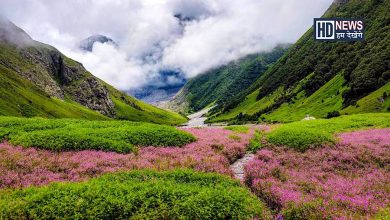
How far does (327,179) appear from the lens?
19297 mm

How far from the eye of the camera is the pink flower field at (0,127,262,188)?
Answer: 17.4 meters

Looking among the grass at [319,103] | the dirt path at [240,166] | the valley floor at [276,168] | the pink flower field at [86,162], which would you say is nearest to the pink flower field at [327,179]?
the valley floor at [276,168]

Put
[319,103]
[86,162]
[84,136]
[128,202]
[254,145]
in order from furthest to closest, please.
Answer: [319,103], [254,145], [84,136], [86,162], [128,202]

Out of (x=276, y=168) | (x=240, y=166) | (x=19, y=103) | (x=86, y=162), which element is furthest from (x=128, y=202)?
(x=19, y=103)

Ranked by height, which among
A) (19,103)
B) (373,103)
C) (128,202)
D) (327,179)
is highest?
(373,103)

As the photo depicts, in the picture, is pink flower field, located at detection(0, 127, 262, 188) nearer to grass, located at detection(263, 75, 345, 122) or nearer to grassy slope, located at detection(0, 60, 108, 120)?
grassy slope, located at detection(0, 60, 108, 120)

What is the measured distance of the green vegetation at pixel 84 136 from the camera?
23.2 metres

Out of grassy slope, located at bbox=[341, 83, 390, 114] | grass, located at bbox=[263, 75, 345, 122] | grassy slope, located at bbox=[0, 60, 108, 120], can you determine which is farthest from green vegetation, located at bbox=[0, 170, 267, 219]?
grass, located at bbox=[263, 75, 345, 122]

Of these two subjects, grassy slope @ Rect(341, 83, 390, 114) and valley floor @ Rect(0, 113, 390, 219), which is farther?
grassy slope @ Rect(341, 83, 390, 114)

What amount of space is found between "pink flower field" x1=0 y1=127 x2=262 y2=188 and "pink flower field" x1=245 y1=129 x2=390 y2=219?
3.10m

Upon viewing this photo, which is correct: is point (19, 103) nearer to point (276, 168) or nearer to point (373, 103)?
point (276, 168)

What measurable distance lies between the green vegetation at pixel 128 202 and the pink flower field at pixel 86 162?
3.08 meters

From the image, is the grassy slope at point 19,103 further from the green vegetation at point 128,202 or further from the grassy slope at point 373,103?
the grassy slope at point 373,103

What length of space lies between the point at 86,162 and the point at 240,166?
10649 millimetres
